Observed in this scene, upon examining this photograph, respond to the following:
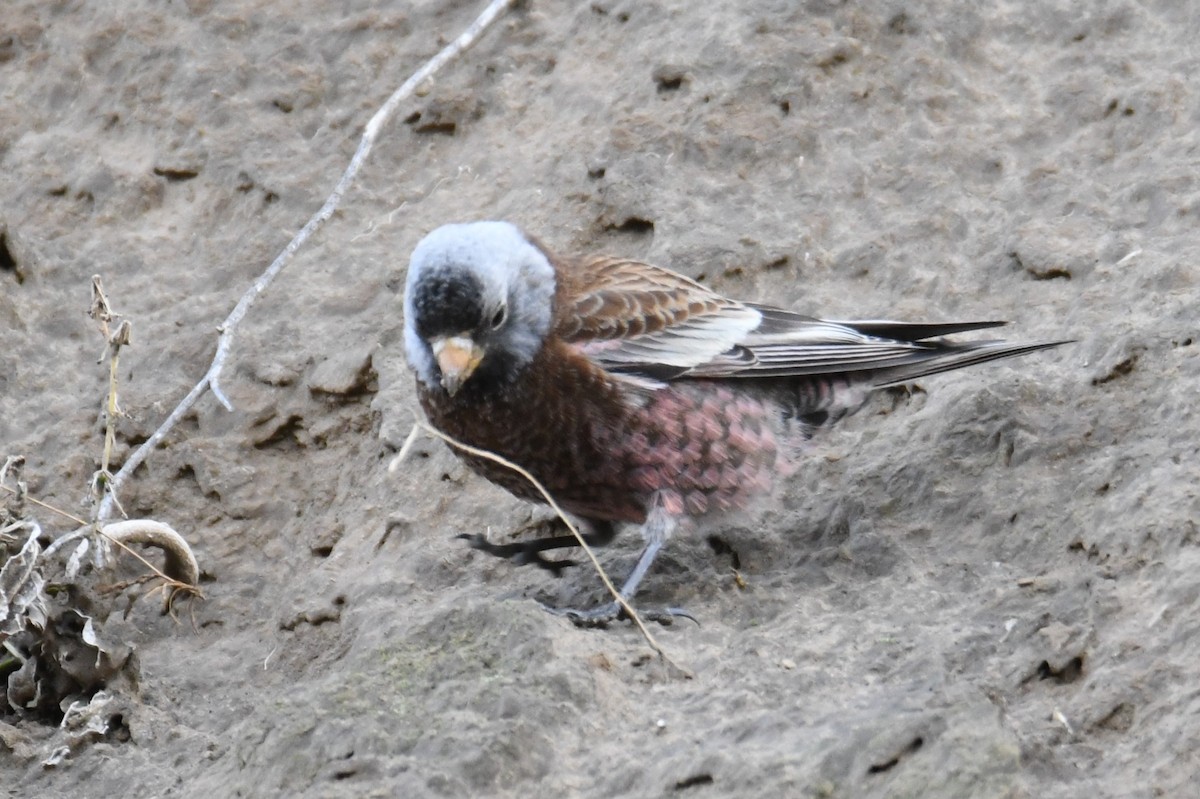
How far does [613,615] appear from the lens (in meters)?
4.91

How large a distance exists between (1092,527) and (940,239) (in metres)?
2.00

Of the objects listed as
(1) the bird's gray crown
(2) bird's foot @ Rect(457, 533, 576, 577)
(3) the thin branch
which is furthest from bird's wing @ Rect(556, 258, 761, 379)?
(3) the thin branch

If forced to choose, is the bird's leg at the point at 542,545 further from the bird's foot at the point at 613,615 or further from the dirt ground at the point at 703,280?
the bird's foot at the point at 613,615

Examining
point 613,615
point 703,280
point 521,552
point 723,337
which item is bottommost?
point 521,552

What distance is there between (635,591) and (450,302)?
109 centimetres

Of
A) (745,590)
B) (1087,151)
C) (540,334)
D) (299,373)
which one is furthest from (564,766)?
(1087,151)

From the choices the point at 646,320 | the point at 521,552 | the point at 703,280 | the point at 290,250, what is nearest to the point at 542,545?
the point at 521,552

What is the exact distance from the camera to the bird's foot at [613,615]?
488 cm

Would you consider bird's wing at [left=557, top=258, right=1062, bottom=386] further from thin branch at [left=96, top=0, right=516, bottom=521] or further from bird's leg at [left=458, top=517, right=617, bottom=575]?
thin branch at [left=96, top=0, right=516, bottom=521]

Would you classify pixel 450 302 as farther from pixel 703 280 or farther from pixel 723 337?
pixel 703 280

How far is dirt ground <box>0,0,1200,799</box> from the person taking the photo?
4.04 meters

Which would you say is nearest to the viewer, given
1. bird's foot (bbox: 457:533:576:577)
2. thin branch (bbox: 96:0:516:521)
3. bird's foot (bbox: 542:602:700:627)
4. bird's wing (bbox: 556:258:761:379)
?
bird's foot (bbox: 542:602:700:627)

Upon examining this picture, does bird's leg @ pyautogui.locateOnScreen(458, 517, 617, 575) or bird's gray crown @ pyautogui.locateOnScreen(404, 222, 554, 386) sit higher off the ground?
bird's gray crown @ pyautogui.locateOnScreen(404, 222, 554, 386)

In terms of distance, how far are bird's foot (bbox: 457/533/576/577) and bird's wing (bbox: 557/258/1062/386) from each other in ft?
2.32
